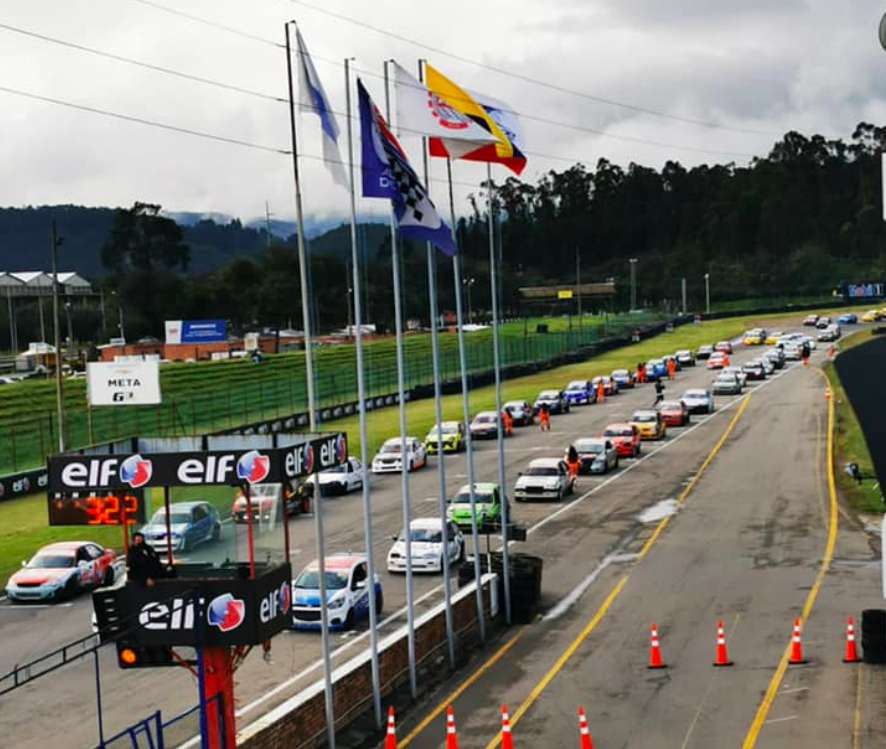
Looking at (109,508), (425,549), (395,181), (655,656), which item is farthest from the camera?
(425,549)

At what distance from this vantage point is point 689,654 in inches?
1056

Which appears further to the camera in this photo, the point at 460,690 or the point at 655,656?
the point at 655,656

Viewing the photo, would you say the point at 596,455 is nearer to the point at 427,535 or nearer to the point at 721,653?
the point at 427,535

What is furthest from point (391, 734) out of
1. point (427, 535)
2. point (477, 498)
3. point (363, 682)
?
point (477, 498)

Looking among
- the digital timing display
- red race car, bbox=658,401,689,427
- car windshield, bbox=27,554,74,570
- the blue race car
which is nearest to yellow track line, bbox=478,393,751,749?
the digital timing display

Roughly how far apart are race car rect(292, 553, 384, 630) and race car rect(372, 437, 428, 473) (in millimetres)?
24154

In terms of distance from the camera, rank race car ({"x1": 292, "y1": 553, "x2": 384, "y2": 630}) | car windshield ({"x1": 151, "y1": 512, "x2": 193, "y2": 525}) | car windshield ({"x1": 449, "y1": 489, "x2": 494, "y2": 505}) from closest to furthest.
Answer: car windshield ({"x1": 151, "y1": 512, "x2": 193, "y2": 525}) < race car ({"x1": 292, "y1": 553, "x2": 384, "y2": 630}) < car windshield ({"x1": 449, "y1": 489, "x2": 494, "y2": 505})

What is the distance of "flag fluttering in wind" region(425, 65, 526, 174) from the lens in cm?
2380

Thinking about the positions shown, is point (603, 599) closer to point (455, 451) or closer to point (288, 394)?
point (455, 451)

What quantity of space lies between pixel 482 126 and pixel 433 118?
56.6 inches

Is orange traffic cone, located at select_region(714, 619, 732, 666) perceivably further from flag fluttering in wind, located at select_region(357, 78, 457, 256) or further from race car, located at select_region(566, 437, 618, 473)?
race car, located at select_region(566, 437, 618, 473)

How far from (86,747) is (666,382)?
2828 inches

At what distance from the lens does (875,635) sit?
25.2 m

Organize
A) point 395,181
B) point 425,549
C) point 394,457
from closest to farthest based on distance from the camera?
point 395,181, point 425,549, point 394,457
